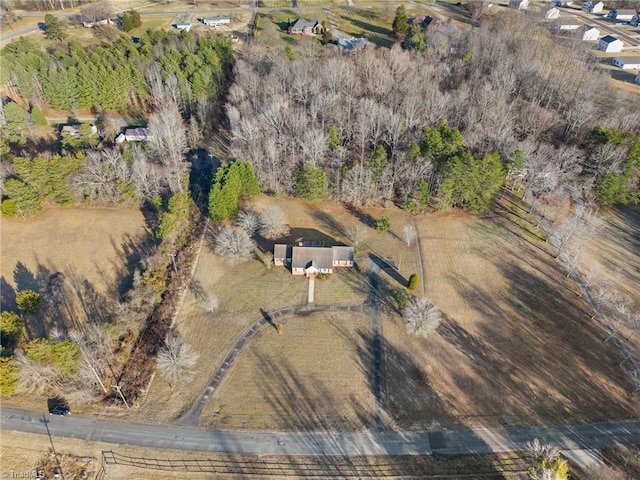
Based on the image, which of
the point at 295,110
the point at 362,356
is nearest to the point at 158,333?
the point at 362,356

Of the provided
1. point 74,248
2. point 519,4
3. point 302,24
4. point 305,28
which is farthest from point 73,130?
point 519,4

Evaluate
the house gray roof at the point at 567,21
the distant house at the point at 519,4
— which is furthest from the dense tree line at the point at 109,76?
the house gray roof at the point at 567,21

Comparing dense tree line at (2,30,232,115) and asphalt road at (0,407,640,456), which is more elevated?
dense tree line at (2,30,232,115)

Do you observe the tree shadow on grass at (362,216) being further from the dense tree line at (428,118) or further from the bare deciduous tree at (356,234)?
the dense tree line at (428,118)

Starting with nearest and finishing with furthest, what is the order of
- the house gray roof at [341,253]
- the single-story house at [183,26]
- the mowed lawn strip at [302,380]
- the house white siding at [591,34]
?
the mowed lawn strip at [302,380], the house gray roof at [341,253], the house white siding at [591,34], the single-story house at [183,26]

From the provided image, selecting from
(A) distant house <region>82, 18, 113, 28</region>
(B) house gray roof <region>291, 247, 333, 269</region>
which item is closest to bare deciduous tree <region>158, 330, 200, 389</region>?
(B) house gray roof <region>291, 247, 333, 269</region>

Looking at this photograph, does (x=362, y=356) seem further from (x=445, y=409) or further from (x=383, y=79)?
(x=383, y=79)

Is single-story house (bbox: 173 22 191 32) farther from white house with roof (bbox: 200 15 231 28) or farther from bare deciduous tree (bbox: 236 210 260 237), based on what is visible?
bare deciduous tree (bbox: 236 210 260 237)
